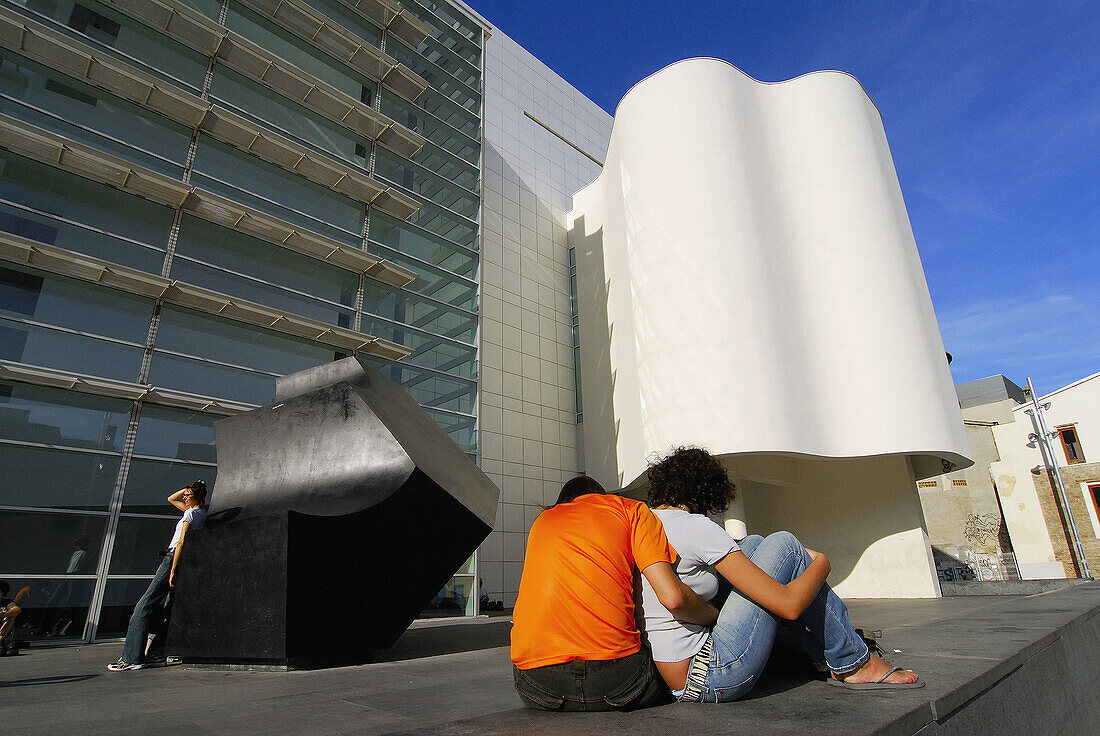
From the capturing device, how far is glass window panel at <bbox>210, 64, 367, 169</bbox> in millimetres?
14703

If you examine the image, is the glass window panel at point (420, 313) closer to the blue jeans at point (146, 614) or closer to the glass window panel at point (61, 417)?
the glass window panel at point (61, 417)

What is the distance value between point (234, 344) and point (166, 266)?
203 centimetres

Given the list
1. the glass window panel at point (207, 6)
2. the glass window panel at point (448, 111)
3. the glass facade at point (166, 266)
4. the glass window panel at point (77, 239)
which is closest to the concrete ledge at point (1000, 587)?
the glass facade at point (166, 266)

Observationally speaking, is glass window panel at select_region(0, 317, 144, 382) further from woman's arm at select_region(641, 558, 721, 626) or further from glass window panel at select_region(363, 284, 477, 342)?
woman's arm at select_region(641, 558, 721, 626)

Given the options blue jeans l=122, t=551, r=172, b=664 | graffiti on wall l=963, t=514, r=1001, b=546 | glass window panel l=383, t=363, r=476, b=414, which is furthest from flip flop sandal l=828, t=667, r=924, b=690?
graffiti on wall l=963, t=514, r=1001, b=546

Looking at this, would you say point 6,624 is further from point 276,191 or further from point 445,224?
point 445,224

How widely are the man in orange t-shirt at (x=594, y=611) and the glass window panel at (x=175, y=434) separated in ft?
38.3

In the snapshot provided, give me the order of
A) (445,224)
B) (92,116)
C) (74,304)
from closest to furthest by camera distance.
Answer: (74,304)
(92,116)
(445,224)

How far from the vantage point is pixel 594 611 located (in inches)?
91.0

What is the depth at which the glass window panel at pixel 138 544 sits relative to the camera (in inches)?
428

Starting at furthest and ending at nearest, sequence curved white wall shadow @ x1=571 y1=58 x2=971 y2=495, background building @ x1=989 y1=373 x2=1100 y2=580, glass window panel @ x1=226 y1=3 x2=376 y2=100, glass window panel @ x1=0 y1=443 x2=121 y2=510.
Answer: background building @ x1=989 y1=373 x2=1100 y2=580 < curved white wall shadow @ x1=571 y1=58 x2=971 y2=495 < glass window panel @ x1=226 y1=3 x2=376 y2=100 < glass window panel @ x1=0 y1=443 x2=121 y2=510

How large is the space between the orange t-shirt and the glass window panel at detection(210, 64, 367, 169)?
629 inches

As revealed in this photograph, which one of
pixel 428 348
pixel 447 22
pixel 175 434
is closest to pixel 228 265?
pixel 175 434

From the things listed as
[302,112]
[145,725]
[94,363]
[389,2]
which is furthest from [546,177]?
[145,725]
